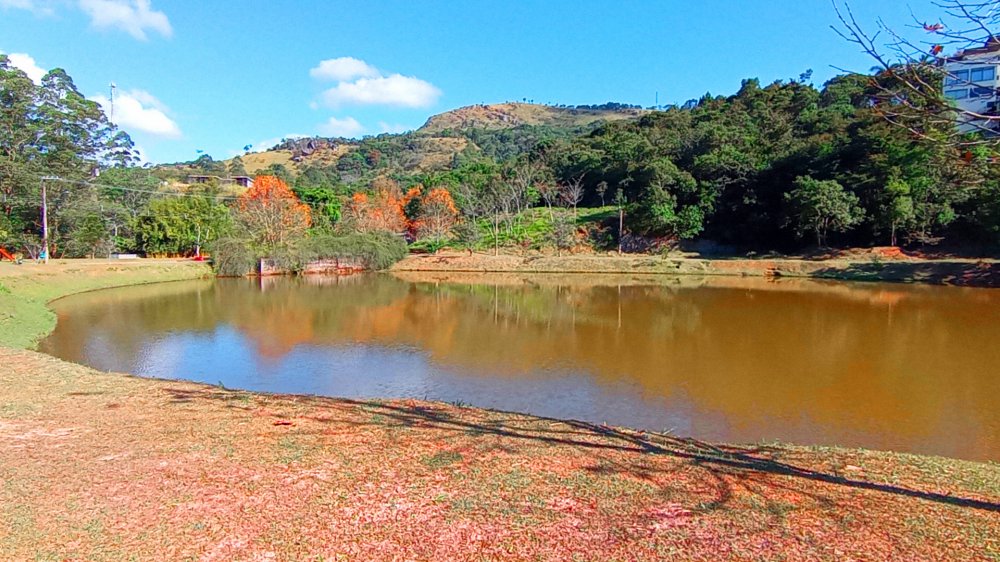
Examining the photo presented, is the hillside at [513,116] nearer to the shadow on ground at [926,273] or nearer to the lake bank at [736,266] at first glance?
the lake bank at [736,266]

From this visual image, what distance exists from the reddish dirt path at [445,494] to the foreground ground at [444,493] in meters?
0.02

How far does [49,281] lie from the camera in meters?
25.7

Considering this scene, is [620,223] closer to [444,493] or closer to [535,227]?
[535,227]

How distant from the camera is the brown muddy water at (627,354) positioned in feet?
30.1

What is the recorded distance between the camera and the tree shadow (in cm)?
501

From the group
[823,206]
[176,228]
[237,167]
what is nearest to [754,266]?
[823,206]

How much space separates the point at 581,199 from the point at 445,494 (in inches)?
2139

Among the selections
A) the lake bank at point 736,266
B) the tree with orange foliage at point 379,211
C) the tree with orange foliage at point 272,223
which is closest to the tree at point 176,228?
the tree with orange foliage at point 272,223

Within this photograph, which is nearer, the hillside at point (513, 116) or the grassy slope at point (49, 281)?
the grassy slope at point (49, 281)

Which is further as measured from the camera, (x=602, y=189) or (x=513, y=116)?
(x=513, y=116)

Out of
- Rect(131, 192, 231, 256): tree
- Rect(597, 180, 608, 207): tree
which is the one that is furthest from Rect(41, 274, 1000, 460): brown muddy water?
Rect(597, 180, 608, 207): tree

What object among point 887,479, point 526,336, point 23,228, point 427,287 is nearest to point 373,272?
point 427,287

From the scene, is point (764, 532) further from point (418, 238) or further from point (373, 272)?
point (418, 238)

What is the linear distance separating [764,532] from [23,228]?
43.0m
